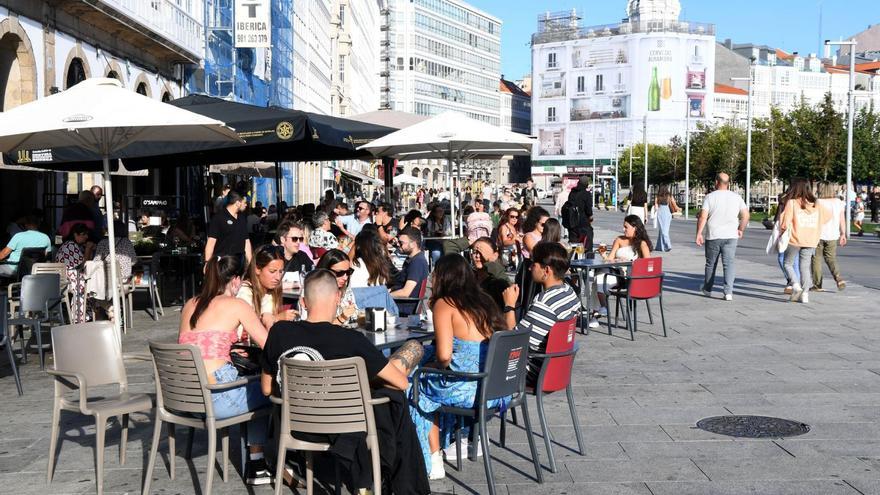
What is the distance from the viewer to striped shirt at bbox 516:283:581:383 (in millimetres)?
6895

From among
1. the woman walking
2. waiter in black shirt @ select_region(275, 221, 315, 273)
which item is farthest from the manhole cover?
the woman walking

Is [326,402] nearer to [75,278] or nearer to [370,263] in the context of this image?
[370,263]

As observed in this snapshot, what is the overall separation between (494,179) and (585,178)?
151558 mm

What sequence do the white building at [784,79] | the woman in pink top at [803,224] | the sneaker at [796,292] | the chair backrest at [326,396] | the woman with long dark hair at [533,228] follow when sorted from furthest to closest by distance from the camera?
1. the white building at [784,79]
2. the sneaker at [796,292]
3. the woman in pink top at [803,224]
4. the woman with long dark hair at [533,228]
5. the chair backrest at [326,396]

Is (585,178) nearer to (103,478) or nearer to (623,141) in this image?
(103,478)

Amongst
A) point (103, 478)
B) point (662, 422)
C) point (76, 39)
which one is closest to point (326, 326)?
point (103, 478)

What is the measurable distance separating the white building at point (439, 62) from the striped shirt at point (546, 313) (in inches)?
4836

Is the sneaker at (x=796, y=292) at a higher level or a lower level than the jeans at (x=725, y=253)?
lower

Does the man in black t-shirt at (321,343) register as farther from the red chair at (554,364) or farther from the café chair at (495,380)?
the red chair at (554,364)

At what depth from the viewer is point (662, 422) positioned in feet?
25.1

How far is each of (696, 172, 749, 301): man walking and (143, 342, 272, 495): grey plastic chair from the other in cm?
1043

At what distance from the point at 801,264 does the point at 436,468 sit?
35.3 ft

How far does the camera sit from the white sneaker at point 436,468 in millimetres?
6227

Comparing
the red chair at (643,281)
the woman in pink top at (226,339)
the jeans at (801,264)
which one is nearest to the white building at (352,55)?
the jeans at (801,264)
